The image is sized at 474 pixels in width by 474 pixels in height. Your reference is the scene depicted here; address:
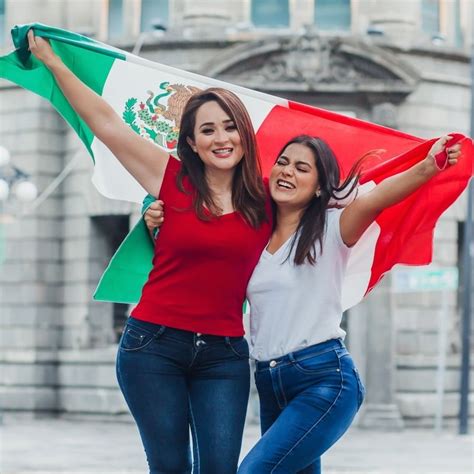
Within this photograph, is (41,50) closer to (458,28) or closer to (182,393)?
(182,393)

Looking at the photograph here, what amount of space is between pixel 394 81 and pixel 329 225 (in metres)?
17.5

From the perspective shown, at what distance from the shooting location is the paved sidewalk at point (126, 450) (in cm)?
1541

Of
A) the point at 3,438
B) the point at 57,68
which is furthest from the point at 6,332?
the point at 57,68

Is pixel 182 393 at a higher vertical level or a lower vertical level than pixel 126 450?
higher

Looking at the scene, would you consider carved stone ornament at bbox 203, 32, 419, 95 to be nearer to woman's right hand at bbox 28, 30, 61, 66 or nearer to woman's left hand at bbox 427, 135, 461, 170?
woman's right hand at bbox 28, 30, 61, 66

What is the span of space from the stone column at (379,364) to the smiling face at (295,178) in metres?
16.9

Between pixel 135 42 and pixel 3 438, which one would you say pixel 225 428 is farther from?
pixel 135 42

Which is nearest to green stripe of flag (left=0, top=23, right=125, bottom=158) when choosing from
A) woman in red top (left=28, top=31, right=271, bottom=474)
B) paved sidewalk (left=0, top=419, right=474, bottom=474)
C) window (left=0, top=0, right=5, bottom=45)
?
woman in red top (left=28, top=31, right=271, bottom=474)

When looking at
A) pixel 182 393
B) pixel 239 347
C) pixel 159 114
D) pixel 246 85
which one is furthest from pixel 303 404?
pixel 246 85

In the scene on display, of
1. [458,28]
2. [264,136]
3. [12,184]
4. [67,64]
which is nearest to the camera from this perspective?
[67,64]

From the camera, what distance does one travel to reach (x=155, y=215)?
5.89 m

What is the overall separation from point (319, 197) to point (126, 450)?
41.0 ft

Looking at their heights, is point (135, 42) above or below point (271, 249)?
above

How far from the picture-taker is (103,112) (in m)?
6.07
